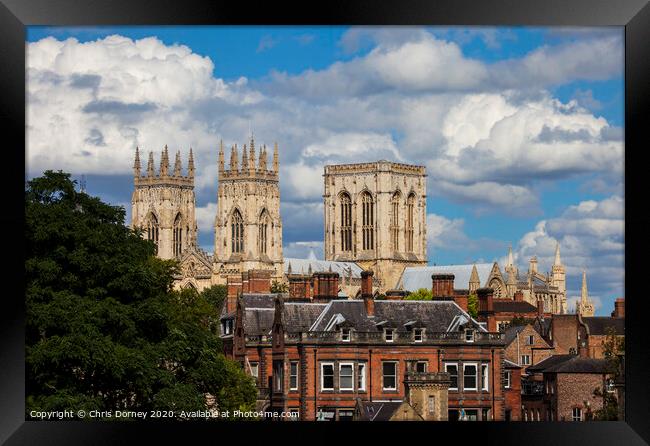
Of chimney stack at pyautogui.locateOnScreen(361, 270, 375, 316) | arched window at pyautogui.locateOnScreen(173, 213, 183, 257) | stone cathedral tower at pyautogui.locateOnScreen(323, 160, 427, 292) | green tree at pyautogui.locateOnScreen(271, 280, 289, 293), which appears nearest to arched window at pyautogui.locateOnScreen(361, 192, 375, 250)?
stone cathedral tower at pyautogui.locateOnScreen(323, 160, 427, 292)

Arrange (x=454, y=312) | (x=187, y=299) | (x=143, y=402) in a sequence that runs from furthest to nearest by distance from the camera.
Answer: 1. (x=187, y=299)
2. (x=454, y=312)
3. (x=143, y=402)

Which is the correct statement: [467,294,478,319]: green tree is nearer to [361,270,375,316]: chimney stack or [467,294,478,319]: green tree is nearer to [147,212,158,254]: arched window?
[361,270,375,316]: chimney stack

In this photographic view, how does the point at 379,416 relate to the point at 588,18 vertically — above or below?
below

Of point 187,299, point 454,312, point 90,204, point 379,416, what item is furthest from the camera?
point 187,299

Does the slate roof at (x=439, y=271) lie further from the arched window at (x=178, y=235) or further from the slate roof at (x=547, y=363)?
the slate roof at (x=547, y=363)

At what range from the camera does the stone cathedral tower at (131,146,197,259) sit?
14212cm

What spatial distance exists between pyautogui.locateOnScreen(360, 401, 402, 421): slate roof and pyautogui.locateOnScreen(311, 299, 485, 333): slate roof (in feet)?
13.5

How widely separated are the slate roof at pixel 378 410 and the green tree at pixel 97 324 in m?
4.17

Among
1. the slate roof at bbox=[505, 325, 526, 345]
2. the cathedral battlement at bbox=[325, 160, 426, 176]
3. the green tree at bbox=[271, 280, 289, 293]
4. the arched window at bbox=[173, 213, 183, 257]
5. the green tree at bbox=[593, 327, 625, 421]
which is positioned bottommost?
the green tree at bbox=[593, 327, 625, 421]

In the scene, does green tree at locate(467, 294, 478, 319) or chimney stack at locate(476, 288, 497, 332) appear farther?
green tree at locate(467, 294, 478, 319)
